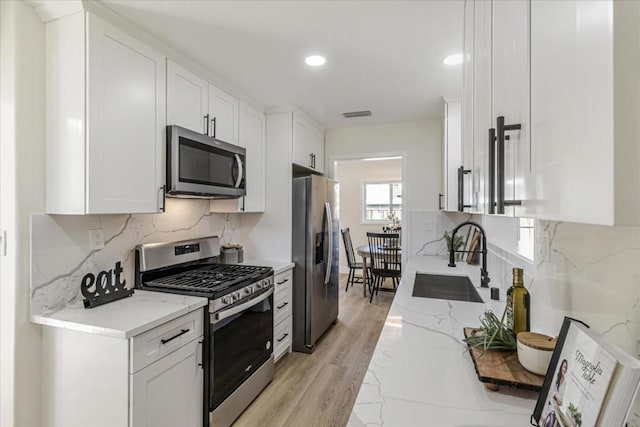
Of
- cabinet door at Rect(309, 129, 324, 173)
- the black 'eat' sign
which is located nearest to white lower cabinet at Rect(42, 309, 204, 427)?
the black 'eat' sign

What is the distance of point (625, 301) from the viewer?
671mm

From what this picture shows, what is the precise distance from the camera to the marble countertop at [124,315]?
1.38 metres

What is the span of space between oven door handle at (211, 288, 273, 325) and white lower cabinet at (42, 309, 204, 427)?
187 mm

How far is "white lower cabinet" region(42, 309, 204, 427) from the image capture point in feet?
4.52

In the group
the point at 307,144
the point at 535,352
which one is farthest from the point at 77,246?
the point at 307,144

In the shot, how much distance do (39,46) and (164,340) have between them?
157 centimetres

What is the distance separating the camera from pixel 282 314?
2824 mm

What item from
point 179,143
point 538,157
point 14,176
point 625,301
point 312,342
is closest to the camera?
point 538,157

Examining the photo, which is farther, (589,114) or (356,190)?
(356,190)

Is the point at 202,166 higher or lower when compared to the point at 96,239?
higher

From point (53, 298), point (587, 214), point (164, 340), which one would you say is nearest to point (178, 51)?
point (53, 298)

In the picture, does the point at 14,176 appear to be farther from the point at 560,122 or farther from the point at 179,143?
the point at 560,122

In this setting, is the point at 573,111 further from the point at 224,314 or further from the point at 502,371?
the point at 224,314

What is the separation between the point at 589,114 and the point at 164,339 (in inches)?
68.9
